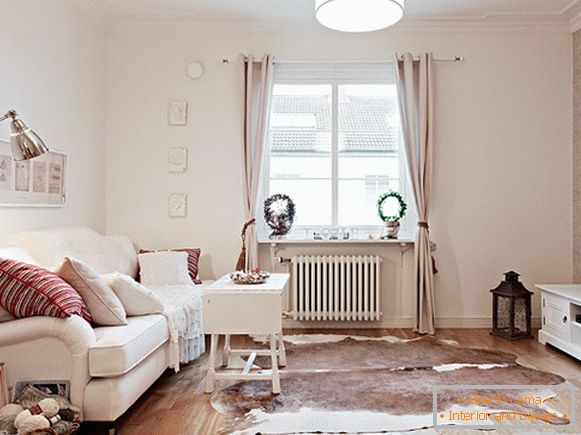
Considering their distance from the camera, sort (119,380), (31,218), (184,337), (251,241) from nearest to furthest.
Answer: (119,380) → (184,337) → (31,218) → (251,241)

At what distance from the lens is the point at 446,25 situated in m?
4.79

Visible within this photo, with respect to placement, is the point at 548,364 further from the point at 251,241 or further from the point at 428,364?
the point at 251,241

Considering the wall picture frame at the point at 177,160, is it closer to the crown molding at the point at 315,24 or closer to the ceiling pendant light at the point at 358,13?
the crown molding at the point at 315,24

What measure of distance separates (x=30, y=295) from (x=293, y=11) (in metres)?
3.24

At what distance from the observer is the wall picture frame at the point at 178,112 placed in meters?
4.85

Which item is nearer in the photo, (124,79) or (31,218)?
(31,218)

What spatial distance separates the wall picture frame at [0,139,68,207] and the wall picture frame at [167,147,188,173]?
1.01 metres

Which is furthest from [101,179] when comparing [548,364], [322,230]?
[548,364]

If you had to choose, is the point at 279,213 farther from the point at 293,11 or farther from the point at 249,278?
the point at 293,11

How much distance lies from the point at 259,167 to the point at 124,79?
1.51 meters

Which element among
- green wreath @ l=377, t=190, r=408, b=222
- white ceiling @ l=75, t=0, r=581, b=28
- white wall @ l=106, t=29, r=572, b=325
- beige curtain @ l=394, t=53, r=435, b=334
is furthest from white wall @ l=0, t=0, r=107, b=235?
beige curtain @ l=394, t=53, r=435, b=334

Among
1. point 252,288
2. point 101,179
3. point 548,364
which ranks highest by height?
point 101,179

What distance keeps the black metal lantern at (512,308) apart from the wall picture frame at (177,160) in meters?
2.94

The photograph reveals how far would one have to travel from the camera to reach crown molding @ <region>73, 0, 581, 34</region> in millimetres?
4680
